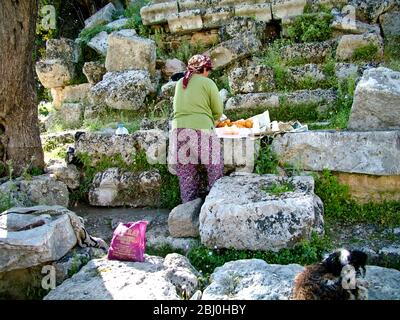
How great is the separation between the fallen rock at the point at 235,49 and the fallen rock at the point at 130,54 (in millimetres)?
1135

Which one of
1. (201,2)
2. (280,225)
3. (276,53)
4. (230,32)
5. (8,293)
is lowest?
(8,293)

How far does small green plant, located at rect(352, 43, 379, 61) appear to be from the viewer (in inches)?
275

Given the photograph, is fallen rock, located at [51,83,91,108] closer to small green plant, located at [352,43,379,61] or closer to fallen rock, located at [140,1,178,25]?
fallen rock, located at [140,1,178,25]

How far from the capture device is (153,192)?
5758mm

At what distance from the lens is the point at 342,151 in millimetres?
4957

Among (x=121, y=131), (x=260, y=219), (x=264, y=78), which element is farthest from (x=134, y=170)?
(x=264, y=78)

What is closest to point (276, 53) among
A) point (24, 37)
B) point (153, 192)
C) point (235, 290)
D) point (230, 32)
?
point (230, 32)

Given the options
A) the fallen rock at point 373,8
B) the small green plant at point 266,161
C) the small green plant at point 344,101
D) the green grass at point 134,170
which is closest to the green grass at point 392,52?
the fallen rock at point 373,8

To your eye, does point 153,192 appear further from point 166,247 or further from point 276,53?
point 276,53

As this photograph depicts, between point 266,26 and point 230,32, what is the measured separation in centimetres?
88

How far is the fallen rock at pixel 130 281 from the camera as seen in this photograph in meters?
3.28

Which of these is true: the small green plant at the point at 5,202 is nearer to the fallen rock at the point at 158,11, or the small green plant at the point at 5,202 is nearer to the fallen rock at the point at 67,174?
the fallen rock at the point at 67,174

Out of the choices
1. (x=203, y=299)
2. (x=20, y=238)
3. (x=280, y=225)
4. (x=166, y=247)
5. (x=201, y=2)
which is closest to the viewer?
(x=203, y=299)

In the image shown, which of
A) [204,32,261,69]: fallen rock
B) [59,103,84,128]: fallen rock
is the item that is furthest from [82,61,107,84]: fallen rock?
[204,32,261,69]: fallen rock
